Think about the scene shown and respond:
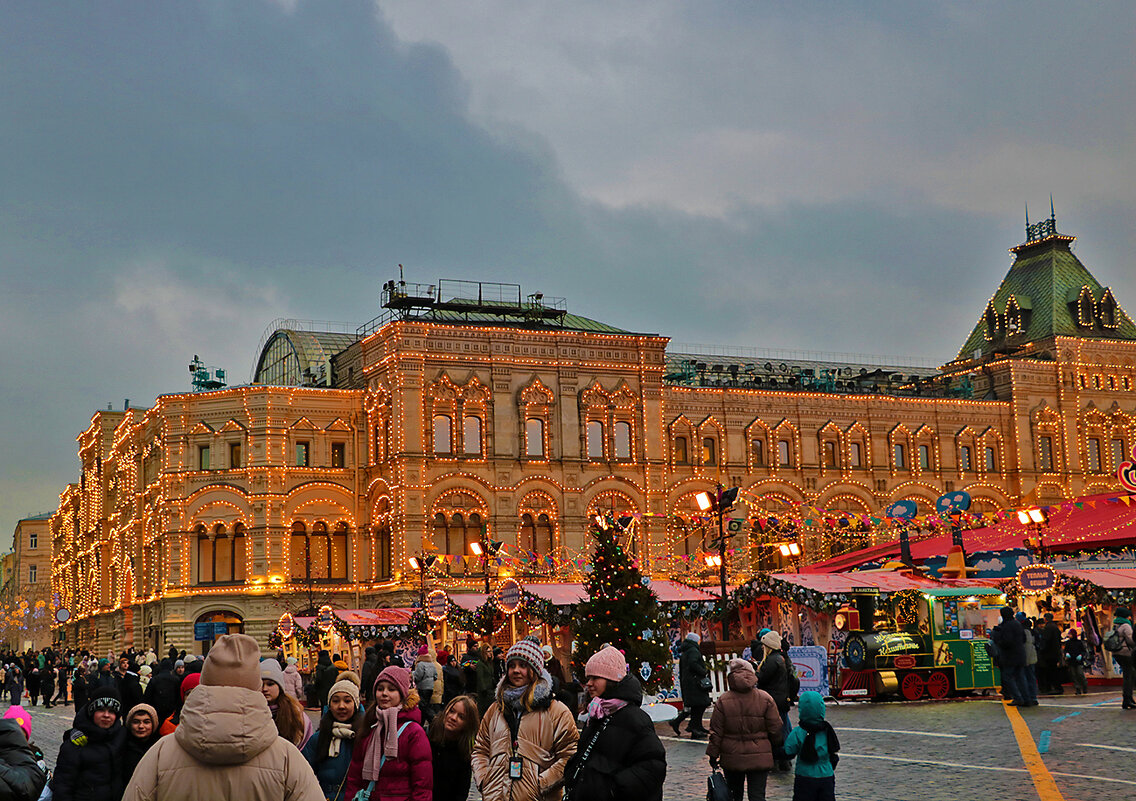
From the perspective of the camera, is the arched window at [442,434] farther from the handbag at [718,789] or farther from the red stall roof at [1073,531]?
the handbag at [718,789]

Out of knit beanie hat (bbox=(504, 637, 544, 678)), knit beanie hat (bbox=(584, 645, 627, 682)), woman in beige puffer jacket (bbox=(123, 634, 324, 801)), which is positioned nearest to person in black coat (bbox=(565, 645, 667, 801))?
knit beanie hat (bbox=(584, 645, 627, 682))

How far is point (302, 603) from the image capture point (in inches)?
2127

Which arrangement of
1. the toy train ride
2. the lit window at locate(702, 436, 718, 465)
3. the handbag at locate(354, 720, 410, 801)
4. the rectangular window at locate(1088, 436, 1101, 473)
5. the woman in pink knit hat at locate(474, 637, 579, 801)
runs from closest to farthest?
1. the woman in pink knit hat at locate(474, 637, 579, 801)
2. the handbag at locate(354, 720, 410, 801)
3. the toy train ride
4. the lit window at locate(702, 436, 718, 465)
5. the rectangular window at locate(1088, 436, 1101, 473)

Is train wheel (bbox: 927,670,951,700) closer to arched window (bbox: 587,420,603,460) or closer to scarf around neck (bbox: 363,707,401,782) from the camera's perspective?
scarf around neck (bbox: 363,707,401,782)

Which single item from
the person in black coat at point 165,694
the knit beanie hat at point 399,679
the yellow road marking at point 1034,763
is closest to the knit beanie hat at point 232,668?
the knit beanie hat at point 399,679

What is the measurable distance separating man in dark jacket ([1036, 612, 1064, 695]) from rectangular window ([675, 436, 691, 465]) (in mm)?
31271

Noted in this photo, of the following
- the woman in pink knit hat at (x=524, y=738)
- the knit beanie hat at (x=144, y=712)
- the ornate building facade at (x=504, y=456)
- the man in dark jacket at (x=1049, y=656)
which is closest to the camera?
the woman in pink knit hat at (x=524, y=738)

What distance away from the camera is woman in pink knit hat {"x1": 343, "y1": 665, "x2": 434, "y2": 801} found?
8.65 metres

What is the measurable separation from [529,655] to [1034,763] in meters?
9.45

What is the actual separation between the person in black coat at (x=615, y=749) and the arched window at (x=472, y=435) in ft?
149

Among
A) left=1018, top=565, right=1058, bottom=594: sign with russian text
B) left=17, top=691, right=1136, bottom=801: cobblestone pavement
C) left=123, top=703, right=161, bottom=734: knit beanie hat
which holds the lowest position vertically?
left=17, top=691, right=1136, bottom=801: cobblestone pavement

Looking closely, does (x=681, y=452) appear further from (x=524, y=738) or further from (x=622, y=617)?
(x=524, y=738)

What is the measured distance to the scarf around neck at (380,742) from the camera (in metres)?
8.77

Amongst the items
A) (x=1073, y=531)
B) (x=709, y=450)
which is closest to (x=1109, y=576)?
(x=1073, y=531)
